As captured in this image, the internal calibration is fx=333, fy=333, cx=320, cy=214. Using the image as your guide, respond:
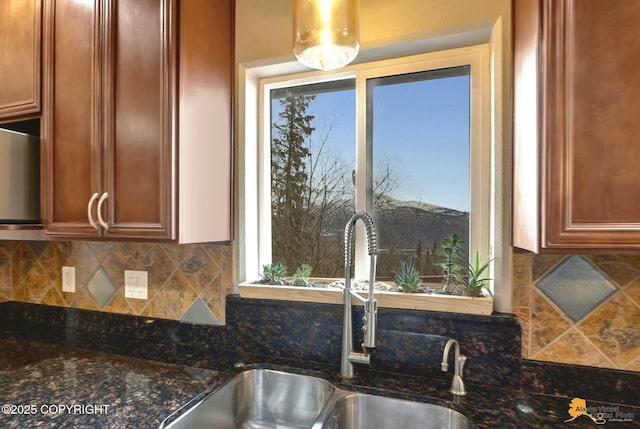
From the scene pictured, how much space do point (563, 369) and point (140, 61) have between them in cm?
164

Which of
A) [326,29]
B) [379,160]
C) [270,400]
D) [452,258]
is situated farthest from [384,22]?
[270,400]

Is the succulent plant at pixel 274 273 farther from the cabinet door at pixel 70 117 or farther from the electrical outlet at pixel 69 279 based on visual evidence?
the electrical outlet at pixel 69 279

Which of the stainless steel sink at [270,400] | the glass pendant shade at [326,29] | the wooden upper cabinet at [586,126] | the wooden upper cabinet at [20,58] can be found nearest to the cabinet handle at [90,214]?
the wooden upper cabinet at [20,58]

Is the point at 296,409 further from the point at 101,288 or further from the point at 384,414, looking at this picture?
the point at 101,288

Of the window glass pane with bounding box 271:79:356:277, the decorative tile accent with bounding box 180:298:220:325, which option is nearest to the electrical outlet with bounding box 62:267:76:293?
the decorative tile accent with bounding box 180:298:220:325

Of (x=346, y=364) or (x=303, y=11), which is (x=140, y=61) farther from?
(x=346, y=364)

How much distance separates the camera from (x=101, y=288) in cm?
156

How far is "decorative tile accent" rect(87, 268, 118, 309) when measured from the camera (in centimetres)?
154

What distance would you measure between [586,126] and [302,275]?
99 centimetres

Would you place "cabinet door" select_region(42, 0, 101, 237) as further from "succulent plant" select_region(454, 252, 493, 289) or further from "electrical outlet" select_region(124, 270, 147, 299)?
"succulent plant" select_region(454, 252, 493, 289)

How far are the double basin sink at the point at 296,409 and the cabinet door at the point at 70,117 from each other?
0.71 meters

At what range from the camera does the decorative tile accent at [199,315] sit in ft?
4.45

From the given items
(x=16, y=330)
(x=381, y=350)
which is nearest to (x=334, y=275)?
(x=381, y=350)

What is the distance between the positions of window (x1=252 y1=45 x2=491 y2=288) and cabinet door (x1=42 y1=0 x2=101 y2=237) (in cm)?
61
